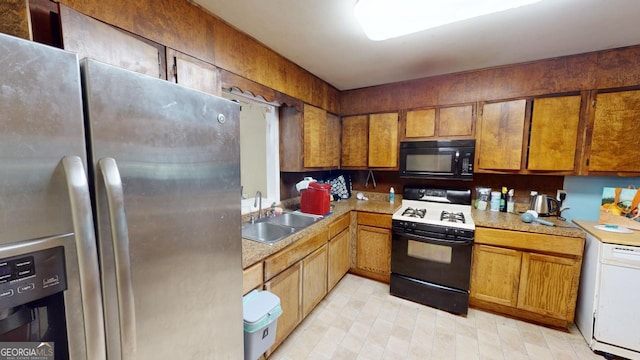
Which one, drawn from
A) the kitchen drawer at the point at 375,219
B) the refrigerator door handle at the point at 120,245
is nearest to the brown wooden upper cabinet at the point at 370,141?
the kitchen drawer at the point at 375,219

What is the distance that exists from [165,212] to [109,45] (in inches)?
35.9

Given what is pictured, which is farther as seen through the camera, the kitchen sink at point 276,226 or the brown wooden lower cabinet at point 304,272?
the kitchen sink at point 276,226

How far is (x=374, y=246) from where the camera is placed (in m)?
2.69

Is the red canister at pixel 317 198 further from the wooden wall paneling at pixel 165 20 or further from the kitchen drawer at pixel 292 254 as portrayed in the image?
the wooden wall paneling at pixel 165 20

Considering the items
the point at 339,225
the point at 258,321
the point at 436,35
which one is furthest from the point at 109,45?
the point at 339,225

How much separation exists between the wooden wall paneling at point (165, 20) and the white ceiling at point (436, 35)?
0.10m

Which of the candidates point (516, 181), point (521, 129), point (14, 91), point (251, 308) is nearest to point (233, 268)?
point (251, 308)

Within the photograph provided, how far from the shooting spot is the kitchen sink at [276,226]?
204 centimetres

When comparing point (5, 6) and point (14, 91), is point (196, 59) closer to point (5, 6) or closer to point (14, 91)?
point (5, 6)

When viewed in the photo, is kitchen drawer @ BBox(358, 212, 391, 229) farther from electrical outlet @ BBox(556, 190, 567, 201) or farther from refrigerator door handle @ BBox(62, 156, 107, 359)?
refrigerator door handle @ BBox(62, 156, 107, 359)

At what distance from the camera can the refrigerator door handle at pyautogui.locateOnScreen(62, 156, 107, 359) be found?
512 millimetres

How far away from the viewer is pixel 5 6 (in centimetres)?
74

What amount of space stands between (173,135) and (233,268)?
0.56 metres

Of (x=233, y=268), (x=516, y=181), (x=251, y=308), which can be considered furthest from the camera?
(x=516, y=181)
